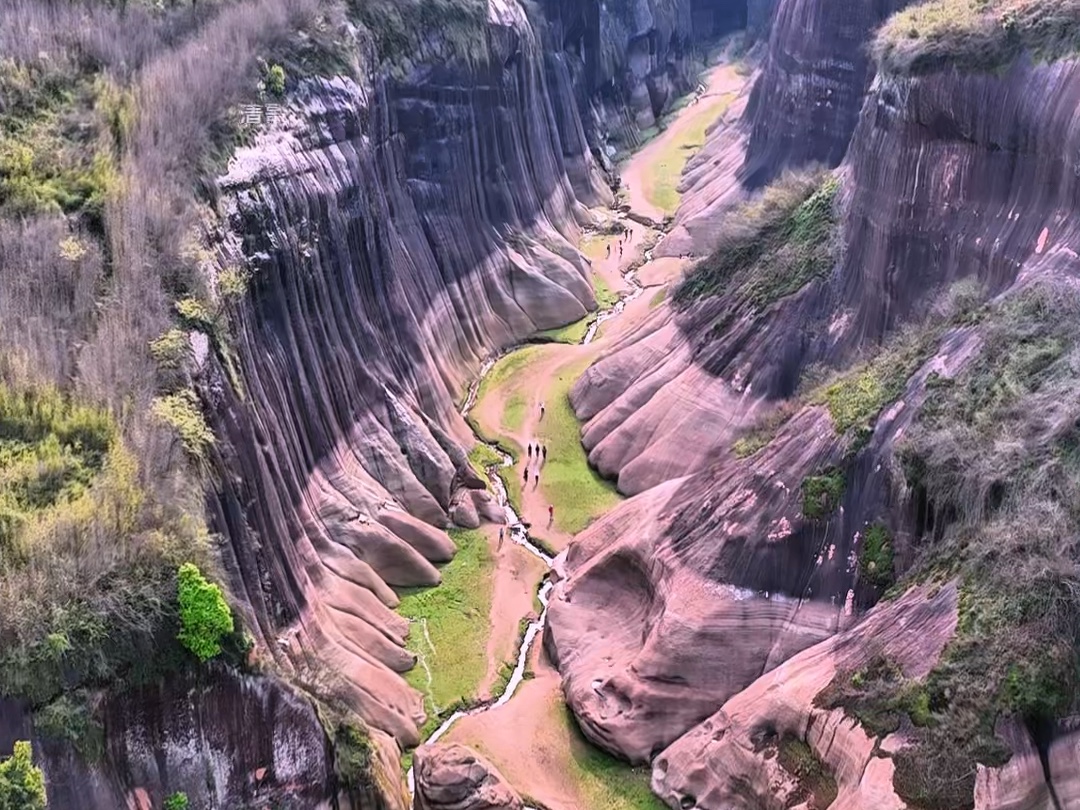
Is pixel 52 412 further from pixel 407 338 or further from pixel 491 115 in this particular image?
pixel 491 115

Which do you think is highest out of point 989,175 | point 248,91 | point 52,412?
point 248,91

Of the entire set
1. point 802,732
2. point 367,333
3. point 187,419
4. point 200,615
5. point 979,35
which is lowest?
point 802,732

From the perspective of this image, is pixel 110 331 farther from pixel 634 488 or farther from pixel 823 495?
pixel 634 488

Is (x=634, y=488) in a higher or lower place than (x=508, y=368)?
lower

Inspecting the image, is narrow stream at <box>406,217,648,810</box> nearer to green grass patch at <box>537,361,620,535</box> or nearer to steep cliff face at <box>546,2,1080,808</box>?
steep cliff face at <box>546,2,1080,808</box>

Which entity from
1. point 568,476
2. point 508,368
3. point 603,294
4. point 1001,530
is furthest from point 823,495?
point 603,294

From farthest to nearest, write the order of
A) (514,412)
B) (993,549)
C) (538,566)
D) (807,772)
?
(514,412) < (538,566) < (807,772) < (993,549)

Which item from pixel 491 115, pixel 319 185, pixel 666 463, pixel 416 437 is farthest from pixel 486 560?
pixel 491 115
